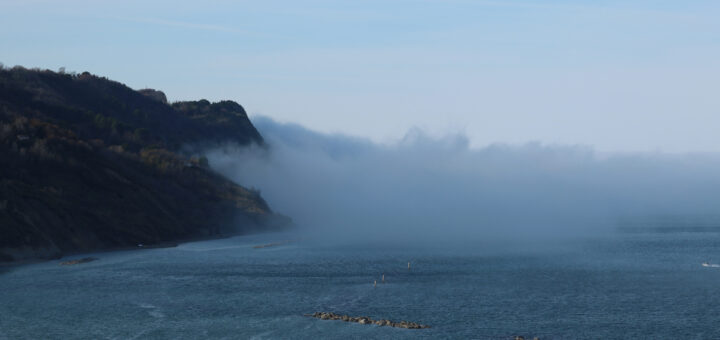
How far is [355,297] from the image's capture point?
10319cm

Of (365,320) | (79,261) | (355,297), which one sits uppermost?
(79,261)

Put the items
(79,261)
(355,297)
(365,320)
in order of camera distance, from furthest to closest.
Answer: (79,261), (355,297), (365,320)

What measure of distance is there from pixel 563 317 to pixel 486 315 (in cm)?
906

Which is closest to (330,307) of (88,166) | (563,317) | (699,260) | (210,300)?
(210,300)

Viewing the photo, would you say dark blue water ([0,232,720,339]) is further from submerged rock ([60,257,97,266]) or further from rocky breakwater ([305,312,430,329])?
submerged rock ([60,257,97,266])

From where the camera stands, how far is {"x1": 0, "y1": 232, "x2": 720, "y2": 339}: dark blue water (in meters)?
79.6

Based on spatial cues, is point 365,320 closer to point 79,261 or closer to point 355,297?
point 355,297

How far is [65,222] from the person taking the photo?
531ft

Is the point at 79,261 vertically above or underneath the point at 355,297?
above

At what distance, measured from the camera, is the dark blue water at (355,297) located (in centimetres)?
7962

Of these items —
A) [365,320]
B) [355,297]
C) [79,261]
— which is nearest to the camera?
[365,320]

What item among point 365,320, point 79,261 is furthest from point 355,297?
point 79,261

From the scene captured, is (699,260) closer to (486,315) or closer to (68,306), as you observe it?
(486,315)

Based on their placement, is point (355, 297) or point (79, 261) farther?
point (79, 261)
